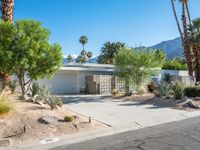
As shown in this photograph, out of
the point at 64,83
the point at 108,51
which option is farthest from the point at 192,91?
the point at 108,51

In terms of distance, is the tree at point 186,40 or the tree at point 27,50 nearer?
the tree at point 27,50

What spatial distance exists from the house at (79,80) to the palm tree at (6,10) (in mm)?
11405

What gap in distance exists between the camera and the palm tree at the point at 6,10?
51.5 ft

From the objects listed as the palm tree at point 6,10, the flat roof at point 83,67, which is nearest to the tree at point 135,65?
the flat roof at point 83,67

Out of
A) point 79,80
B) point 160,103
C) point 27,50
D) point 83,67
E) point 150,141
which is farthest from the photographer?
point 83,67

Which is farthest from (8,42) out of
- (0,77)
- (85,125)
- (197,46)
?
(197,46)

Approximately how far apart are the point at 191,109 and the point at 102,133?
25.0 ft

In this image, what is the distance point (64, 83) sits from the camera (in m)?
28.3

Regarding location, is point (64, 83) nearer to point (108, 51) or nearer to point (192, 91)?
point (192, 91)

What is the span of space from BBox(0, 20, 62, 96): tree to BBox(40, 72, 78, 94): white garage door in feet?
44.1

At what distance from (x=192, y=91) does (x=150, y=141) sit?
41.6 ft

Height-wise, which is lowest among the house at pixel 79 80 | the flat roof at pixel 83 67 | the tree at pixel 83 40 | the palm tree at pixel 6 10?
the house at pixel 79 80

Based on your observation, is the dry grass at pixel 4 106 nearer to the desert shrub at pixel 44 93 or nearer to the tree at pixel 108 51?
the desert shrub at pixel 44 93

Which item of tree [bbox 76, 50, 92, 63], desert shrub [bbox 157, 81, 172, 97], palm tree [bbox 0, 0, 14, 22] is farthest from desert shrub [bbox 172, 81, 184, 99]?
tree [bbox 76, 50, 92, 63]
